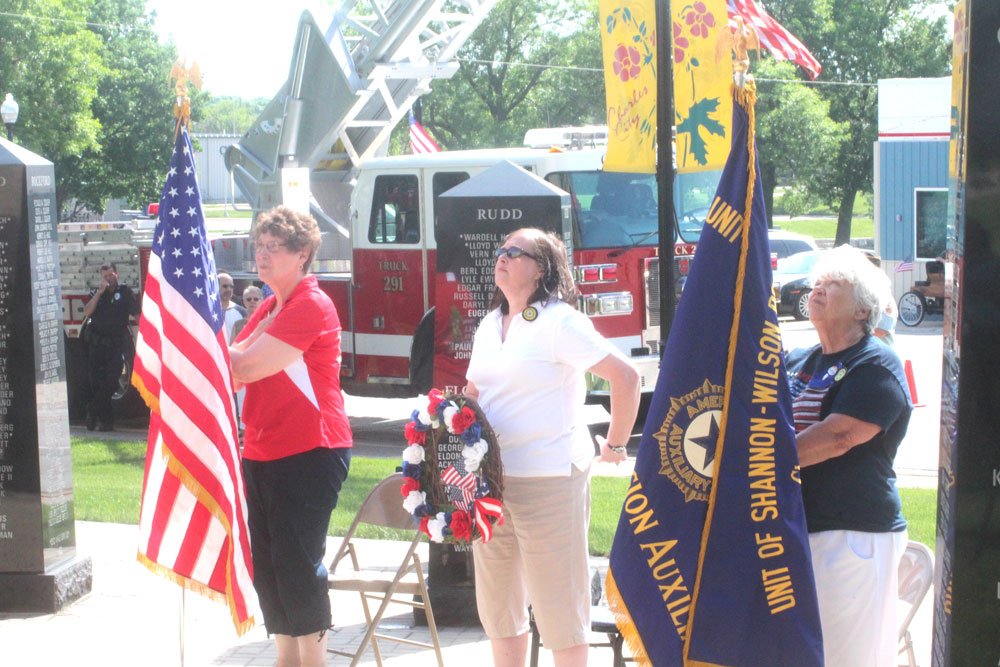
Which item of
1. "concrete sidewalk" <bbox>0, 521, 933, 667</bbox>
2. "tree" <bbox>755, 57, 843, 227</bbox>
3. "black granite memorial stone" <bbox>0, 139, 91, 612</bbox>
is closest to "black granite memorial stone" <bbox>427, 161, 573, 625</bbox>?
"concrete sidewalk" <bbox>0, 521, 933, 667</bbox>

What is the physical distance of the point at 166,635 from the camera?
568 cm

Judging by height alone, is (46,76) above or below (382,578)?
above

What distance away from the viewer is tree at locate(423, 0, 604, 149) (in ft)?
122

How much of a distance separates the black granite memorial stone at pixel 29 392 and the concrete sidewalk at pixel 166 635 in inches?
10.8

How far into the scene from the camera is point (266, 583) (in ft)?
14.3

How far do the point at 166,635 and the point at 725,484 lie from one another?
361 centimetres

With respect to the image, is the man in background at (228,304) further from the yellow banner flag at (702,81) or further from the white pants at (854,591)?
the white pants at (854,591)

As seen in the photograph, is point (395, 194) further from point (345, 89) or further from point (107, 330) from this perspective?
point (107, 330)

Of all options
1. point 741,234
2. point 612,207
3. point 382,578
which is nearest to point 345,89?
point 612,207

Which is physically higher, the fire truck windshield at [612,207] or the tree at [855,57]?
the tree at [855,57]

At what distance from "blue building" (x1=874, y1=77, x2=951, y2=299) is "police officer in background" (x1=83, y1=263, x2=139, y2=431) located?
17937mm

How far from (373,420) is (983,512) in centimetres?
1093

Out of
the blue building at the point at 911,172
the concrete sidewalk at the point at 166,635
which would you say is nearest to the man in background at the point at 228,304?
the concrete sidewalk at the point at 166,635

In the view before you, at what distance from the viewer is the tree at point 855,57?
4012 cm
